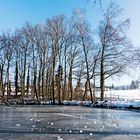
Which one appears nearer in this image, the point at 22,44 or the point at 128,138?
the point at 128,138

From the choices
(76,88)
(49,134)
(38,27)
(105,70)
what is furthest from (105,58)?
(49,134)

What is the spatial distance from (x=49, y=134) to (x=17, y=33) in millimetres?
44394

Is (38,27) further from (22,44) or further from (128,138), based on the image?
(128,138)

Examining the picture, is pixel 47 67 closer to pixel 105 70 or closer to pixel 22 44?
pixel 22 44

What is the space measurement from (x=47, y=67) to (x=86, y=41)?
12784mm

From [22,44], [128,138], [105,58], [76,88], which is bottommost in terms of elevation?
[128,138]

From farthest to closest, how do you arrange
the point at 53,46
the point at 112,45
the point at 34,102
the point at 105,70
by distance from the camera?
the point at 53,46
the point at 34,102
the point at 105,70
the point at 112,45

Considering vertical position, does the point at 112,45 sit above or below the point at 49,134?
above

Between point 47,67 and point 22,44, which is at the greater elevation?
point 22,44

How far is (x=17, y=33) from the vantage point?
56.7m

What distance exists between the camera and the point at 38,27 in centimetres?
5541

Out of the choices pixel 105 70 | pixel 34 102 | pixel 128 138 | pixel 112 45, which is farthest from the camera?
pixel 34 102

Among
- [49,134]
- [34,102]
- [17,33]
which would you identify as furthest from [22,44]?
[49,134]

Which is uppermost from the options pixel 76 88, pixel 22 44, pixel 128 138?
pixel 22 44
